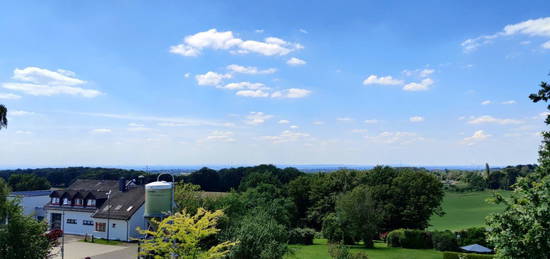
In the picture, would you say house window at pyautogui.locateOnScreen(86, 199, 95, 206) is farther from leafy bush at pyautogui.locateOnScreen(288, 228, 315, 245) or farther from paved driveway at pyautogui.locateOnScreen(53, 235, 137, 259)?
leafy bush at pyautogui.locateOnScreen(288, 228, 315, 245)

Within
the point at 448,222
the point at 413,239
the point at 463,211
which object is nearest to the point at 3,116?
the point at 413,239

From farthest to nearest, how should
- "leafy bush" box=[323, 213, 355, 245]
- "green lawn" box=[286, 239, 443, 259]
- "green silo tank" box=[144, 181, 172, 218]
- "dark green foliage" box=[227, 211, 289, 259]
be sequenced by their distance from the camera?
"leafy bush" box=[323, 213, 355, 245] → "green lawn" box=[286, 239, 443, 259] → "dark green foliage" box=[227, 211, 289, 259] → "green silo tank" box=[144, 181, 172, 218]

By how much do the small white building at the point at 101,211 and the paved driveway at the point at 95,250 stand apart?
2.89 m

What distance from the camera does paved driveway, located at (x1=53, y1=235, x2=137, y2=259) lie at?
33.1 metres

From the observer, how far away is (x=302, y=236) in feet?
133

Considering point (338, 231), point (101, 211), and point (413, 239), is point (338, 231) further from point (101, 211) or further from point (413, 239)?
point (101, 211)

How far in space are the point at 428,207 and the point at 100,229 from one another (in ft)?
129

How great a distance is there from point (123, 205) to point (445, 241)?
117ft

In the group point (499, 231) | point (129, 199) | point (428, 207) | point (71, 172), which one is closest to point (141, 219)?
point (129, 199)

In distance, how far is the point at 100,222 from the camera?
44.2m

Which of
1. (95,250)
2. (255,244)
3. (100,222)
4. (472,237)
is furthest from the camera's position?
(100,222)

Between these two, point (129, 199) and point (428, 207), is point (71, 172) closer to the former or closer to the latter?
point (129, 199)

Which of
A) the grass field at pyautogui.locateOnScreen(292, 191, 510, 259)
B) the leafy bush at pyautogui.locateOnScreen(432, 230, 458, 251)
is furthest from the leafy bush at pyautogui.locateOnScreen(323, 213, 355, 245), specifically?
the leafy bush at pyautogui.locateOnScreen(432, 230, 458, 251)

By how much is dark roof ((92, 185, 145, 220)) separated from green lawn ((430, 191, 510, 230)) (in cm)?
4230
